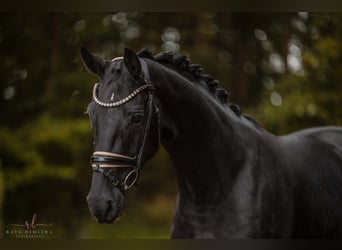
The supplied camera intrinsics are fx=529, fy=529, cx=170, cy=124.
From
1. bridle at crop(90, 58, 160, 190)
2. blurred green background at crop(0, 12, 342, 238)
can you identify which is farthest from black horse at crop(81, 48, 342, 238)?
blurred green background at crop(0, 12, 342, 238)

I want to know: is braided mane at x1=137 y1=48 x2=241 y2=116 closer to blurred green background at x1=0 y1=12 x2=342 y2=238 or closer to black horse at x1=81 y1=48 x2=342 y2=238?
black horse at x1=81 y1=48 x2=342 y2=238

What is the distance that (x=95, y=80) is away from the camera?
23.1 feet

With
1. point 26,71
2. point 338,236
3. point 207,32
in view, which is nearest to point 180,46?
point 207,32

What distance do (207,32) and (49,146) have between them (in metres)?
2.80

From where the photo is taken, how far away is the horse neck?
2.54 metres

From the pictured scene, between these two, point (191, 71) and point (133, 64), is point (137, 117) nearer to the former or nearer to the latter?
point (133, 64)

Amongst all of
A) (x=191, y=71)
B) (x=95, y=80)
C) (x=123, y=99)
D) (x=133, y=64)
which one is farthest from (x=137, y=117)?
(x=95, y=80)

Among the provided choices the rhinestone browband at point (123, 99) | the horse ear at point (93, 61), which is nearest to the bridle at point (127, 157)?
the rhinestone browband at point (123, 99)

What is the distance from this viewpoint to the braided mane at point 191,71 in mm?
2631

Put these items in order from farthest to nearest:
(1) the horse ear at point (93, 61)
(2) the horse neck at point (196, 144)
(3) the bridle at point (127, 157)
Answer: (2) the horse neck at point (196, 144) < (1) the horse ear at point (93, 61) < (3) the bridle at point (127, 157)

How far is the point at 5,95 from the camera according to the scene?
22.1 ft

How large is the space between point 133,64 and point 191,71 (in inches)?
18.8

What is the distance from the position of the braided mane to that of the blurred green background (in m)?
3.61

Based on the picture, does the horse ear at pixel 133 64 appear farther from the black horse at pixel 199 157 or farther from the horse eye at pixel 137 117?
the horse eye at pixel 137 117
